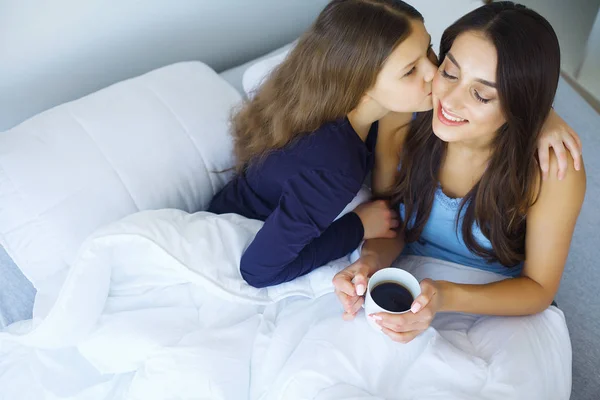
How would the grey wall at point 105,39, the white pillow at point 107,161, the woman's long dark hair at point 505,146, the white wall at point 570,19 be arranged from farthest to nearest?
the white wall at point 570,19 < the grey wall at point 105,39 < the white pillow at point 107,161 < the woman's long dark hair at point 505,146

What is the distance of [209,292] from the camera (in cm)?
113

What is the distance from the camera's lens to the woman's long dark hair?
0.90 metres

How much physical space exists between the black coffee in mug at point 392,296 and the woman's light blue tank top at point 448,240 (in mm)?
284

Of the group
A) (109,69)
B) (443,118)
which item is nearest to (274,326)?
(443,118)

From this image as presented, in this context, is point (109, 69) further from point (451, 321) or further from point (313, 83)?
point (451, 321)

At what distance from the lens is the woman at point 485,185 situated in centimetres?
91

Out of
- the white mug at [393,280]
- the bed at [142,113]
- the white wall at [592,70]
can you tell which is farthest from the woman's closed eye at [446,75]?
the white wall at [592,70]

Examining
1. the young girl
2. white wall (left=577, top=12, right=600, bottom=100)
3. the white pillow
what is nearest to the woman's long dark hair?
the young girl

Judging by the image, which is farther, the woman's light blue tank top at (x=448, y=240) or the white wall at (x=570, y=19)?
the white wall at (x=570, y=19)

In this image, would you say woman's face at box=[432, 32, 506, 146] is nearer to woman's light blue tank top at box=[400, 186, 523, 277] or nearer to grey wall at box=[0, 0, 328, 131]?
woman's light blue tank top at box=[400, 186, 523, 277]

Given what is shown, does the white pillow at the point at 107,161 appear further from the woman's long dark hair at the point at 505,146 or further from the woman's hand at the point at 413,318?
the woman's hand at the point at 413,318

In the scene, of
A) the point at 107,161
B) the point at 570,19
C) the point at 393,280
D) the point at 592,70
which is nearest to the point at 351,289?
the point at 393,280

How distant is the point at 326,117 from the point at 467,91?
0.28m

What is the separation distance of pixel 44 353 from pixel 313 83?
77cm
